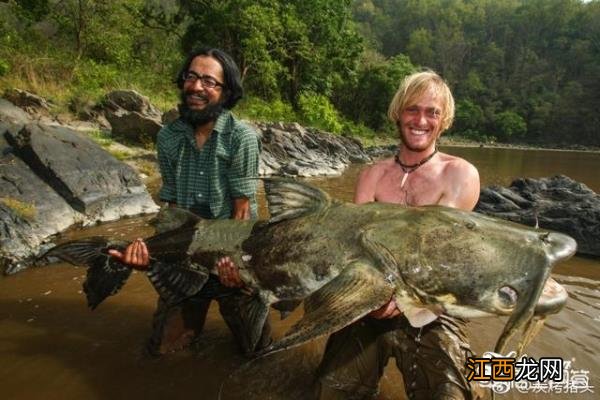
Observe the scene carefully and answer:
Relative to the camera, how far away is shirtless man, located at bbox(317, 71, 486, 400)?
2541mm

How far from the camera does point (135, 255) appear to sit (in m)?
3.18

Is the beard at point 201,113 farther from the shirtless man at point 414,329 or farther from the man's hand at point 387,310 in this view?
the man's hand at point 387,310

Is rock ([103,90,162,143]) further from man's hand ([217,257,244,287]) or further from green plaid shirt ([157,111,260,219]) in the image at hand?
man's hand ([217,257,244,287])

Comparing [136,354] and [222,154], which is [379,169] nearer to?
[222,154]

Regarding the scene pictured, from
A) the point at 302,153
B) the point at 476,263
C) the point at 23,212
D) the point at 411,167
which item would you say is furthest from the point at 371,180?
the point at 302,153

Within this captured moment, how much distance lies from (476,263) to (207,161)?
2358 mm

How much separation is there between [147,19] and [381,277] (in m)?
30.2

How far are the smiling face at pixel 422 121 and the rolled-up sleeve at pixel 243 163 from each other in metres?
1.24

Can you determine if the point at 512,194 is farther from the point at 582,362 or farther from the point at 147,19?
the point at 147,19

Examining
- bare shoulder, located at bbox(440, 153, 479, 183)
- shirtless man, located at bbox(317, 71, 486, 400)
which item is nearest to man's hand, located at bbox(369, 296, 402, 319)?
shirtless man, located at bbox(317, 71, 486, 400)

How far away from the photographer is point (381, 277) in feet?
6.68

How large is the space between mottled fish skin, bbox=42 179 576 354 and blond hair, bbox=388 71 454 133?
893mm

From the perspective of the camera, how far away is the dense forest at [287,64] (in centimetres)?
1891

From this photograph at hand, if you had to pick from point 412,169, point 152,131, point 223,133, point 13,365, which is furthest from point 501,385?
point 152,131
